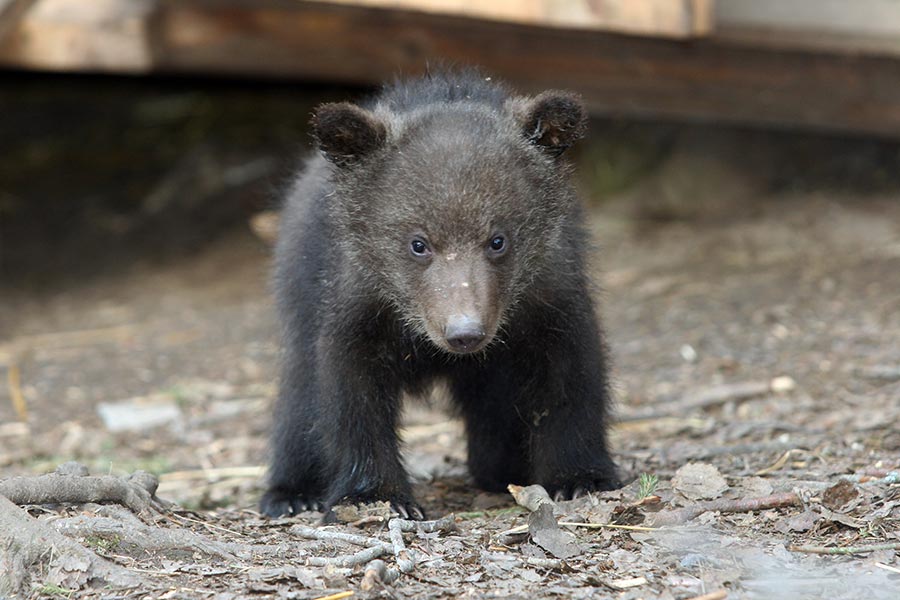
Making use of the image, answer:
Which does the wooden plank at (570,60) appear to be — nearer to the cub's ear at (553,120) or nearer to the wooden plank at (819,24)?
the wooden plank at (819,24)

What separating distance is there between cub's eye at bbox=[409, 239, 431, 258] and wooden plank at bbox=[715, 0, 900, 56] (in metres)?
4.15

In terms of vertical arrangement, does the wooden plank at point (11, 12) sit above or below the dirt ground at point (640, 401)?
above

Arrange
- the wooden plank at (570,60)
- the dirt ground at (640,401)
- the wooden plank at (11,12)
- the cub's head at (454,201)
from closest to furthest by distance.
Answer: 1. the dirt ground at (640,401)
2. the cub's head at (454,201)
3. the wooden plank at (11,12)
4. the wooden plank at (570,60)

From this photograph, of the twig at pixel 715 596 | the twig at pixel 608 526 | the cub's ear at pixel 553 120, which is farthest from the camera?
the cub's ear at pixel 553 120

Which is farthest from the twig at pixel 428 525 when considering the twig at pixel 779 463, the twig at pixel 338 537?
the twig at pixel 779 463

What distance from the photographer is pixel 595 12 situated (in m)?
7.34

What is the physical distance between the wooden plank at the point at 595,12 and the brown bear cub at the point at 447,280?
2.36 m

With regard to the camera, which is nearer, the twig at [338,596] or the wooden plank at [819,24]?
the twig at [338,596]

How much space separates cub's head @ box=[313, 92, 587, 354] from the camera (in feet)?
14.8

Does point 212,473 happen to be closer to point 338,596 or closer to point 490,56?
point 338,596

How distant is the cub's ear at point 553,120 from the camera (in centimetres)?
477

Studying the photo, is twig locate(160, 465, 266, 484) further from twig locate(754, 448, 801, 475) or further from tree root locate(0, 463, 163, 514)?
twig locate(754, 448, 801, 475)

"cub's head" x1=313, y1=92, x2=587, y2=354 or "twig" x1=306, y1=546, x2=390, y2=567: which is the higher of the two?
"cub's head" x1=313, y1=92, x2=587, y2=354

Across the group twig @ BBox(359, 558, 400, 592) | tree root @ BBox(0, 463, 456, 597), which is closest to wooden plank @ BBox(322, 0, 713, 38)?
tree root @ BBox(0, 463, 456, 597)
